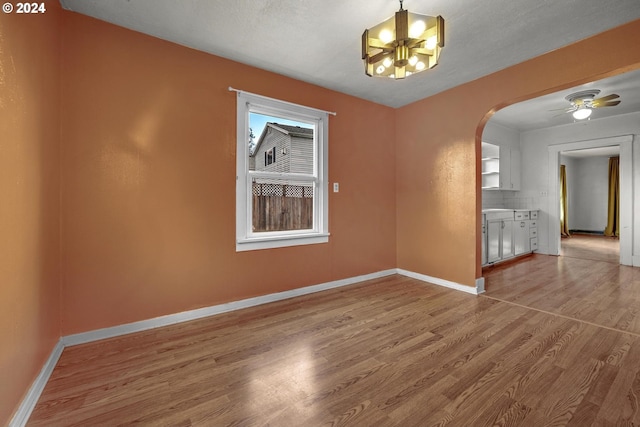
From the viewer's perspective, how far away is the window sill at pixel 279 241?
2.93 meters

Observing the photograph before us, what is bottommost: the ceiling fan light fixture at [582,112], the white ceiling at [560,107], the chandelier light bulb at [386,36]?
the chandelier light bulb at [386,36]

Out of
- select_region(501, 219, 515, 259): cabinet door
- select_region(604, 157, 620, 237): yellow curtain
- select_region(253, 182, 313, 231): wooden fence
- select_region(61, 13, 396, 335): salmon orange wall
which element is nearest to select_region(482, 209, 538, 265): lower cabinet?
select_region(501, 219, 515, 259): cabinet door

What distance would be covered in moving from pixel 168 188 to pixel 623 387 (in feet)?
11.9

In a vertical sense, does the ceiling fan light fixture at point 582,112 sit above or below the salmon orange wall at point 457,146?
above

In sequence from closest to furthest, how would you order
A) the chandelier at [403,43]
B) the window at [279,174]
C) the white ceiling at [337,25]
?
1. the chandelier at [403,43]
2. the white ceiling at [337,25]
3. the window at [279,174]

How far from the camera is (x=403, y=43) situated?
184cm

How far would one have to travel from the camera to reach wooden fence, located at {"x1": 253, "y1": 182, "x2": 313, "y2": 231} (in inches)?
123

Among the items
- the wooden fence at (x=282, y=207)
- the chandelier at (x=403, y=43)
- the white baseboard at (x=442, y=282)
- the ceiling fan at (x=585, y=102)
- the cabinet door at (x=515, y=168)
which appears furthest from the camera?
the cabinet door at (x=515, y=168)

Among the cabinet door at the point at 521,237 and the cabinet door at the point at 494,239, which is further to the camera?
the cabinet door at the point at 521,237

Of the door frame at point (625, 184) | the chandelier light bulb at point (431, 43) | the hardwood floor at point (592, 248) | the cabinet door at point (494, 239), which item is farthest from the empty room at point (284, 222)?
the hardwood floor at point (592, 248)

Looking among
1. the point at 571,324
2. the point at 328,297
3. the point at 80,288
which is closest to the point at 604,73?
the point at 571,324

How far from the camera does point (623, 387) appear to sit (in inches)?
64.0

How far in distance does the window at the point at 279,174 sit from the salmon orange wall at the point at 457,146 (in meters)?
1.43

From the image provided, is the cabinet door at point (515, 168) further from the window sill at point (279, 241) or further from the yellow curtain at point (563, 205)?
the window sill at point (279, 241)
